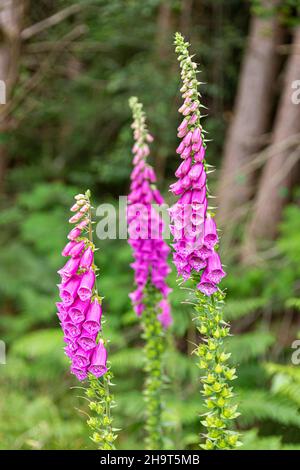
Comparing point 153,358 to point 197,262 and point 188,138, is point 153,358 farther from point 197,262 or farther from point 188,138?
point 188,138

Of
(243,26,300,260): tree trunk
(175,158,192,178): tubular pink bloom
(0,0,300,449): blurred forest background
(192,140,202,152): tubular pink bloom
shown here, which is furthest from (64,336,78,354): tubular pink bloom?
(243,26,300,260): tree trunk

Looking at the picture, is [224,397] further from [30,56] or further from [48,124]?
[48,124]

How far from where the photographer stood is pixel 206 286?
2.23 metres

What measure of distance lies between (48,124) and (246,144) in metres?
3.84

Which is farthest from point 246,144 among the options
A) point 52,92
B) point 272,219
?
point 52,92

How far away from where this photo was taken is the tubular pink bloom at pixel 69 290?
221 cm

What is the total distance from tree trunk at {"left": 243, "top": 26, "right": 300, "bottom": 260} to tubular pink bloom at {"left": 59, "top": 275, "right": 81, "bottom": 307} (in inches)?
140

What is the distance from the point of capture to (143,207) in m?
3.03

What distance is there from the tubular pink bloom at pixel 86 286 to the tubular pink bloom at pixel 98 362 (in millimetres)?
231

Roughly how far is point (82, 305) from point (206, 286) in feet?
1.60

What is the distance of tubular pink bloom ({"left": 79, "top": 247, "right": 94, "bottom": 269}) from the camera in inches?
87.5

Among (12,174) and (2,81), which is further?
(12,174)

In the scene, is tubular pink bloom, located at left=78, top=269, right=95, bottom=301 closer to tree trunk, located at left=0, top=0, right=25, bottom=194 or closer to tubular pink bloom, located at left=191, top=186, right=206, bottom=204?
tubular pink bloom, located at left=191, top=186, right=206, bottom=204

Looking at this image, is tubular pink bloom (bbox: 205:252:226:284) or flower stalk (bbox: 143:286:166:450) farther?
flower stalk (bbox: 143:286:166:450)
